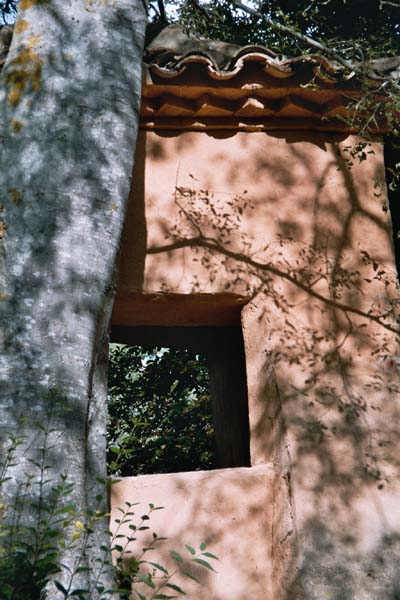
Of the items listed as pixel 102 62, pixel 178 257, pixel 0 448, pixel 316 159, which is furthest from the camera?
pixel 316 159

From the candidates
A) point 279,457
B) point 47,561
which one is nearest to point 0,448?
point 47,561

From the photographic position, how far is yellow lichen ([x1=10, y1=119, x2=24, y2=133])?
3221 mm

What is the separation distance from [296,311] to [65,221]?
1.43 meters

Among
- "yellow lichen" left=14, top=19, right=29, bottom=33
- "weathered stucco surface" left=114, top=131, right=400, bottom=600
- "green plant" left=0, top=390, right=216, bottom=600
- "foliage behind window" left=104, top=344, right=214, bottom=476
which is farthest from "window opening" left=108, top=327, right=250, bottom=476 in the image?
"yellow lichen" left=14, top=19, right=29, bottom=33

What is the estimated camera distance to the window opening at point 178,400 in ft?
17.3

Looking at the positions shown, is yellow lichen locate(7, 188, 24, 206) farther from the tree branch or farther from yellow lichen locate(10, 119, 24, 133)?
the tree branch

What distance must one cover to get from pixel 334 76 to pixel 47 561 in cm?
308

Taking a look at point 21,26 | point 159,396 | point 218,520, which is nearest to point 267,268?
point 218,520

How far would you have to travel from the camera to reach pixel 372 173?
4.32 m

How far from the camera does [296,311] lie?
3.93 metres

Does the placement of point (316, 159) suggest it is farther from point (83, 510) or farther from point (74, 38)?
point (83, 510)

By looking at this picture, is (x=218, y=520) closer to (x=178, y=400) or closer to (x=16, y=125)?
(x=16, y=125)

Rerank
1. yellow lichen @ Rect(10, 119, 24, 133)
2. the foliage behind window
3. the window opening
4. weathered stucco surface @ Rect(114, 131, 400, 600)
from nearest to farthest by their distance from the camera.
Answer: yellow lichen @ Rect(10, 119, 24, 133), weathered stucco surface @ Rect(114, 131, 400, 600), the window opening, the foliage behind window

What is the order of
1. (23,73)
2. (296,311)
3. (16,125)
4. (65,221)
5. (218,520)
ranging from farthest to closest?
1. (296,311)
2. (218,520)
3. (23,73)
4. (16,125)
5. (65,221)
